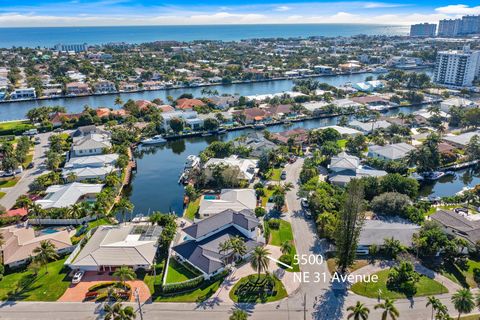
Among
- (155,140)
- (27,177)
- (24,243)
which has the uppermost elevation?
(155,140)

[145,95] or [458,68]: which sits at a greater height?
[458,68]

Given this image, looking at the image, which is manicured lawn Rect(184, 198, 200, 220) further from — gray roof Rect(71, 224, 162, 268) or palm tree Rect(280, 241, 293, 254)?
palm tree Rect(280, 241, 293, 254)

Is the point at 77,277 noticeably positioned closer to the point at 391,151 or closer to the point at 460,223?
the point at 460,223

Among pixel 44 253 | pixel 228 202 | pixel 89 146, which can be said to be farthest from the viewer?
pixel 89 146

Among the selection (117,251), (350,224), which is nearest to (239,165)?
(117,251)

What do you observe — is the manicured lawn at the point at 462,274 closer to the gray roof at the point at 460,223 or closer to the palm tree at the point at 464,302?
the gray roof at the point at 460,223

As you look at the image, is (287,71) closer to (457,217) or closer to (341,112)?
(341,112)

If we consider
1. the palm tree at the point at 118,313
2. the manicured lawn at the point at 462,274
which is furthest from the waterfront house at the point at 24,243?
the manicured lawn at the point at 462,274

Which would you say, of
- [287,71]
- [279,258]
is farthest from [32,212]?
[287,71]
